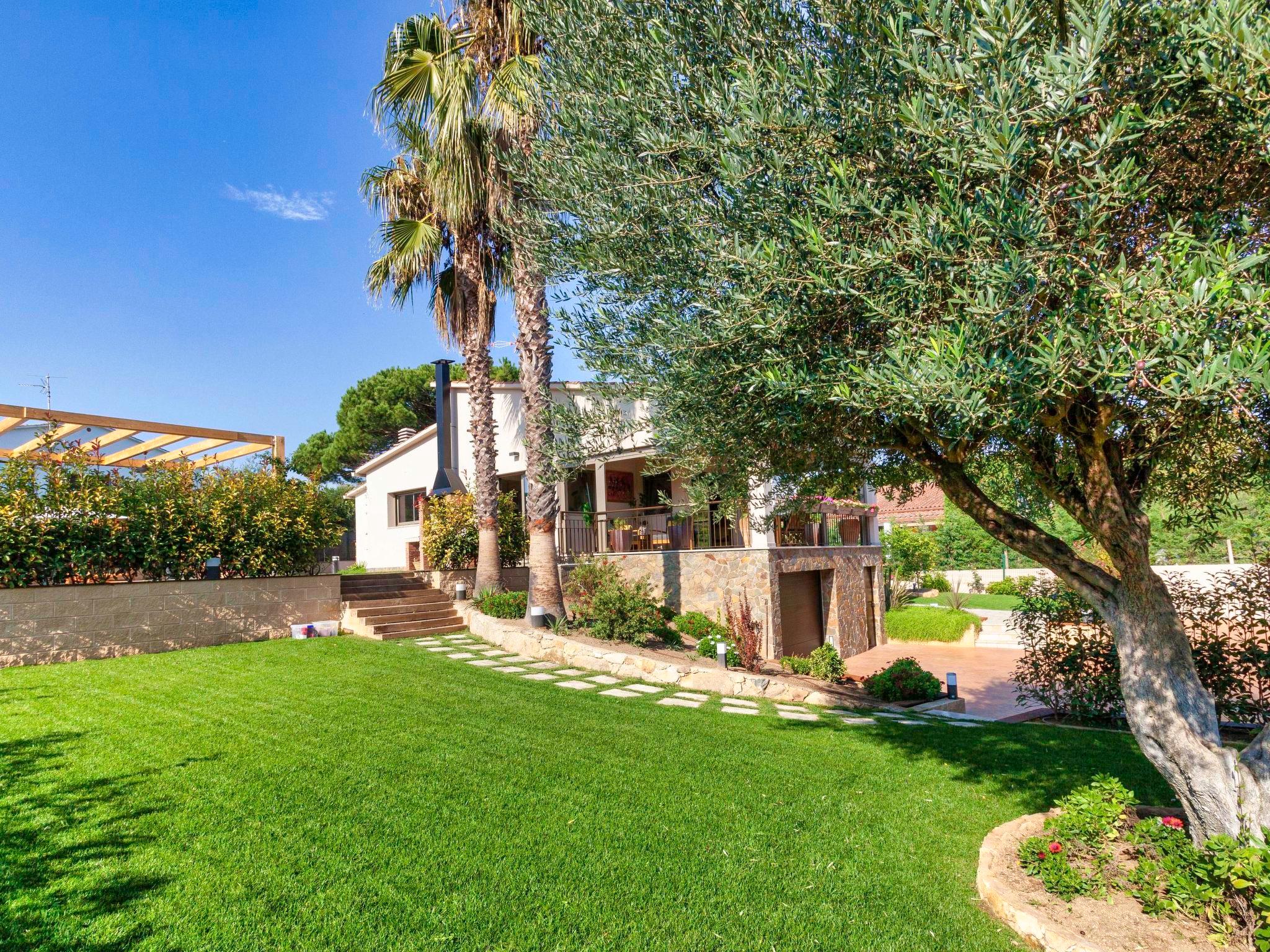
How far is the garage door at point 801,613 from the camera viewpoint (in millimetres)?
15398

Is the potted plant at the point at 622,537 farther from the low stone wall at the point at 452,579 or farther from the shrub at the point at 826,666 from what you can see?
the shrub at the point at 826,666

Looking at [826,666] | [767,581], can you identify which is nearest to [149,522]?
[767,581]

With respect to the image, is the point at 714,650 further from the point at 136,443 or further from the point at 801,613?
the point at 136,443

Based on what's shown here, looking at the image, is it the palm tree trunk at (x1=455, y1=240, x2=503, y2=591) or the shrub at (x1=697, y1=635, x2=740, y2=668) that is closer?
the shrub at (x1=697, y1=635, x2=740, y2=668)

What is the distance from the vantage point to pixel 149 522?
1160 cm

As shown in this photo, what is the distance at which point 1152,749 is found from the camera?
12.9ft

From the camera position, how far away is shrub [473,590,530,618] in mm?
→ 14258

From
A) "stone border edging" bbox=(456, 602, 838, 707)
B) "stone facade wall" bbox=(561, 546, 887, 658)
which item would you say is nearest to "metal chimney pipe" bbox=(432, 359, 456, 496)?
"stone facade wall" bbox=(561, 546, 887, 658)

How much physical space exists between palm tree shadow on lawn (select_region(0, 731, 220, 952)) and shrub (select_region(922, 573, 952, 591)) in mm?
25098

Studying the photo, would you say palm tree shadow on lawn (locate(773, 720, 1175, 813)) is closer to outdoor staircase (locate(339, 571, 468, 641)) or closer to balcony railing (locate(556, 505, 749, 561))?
balcony railing (locate(556, 505, 749, 561))

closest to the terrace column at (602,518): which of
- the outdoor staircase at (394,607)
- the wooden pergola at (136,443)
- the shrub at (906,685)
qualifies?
the outdoor staircase at (394,607)

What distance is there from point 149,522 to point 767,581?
11277mm

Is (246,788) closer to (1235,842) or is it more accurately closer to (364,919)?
(364,919)

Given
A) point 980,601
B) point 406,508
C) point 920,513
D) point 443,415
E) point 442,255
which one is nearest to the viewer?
point 442,255
